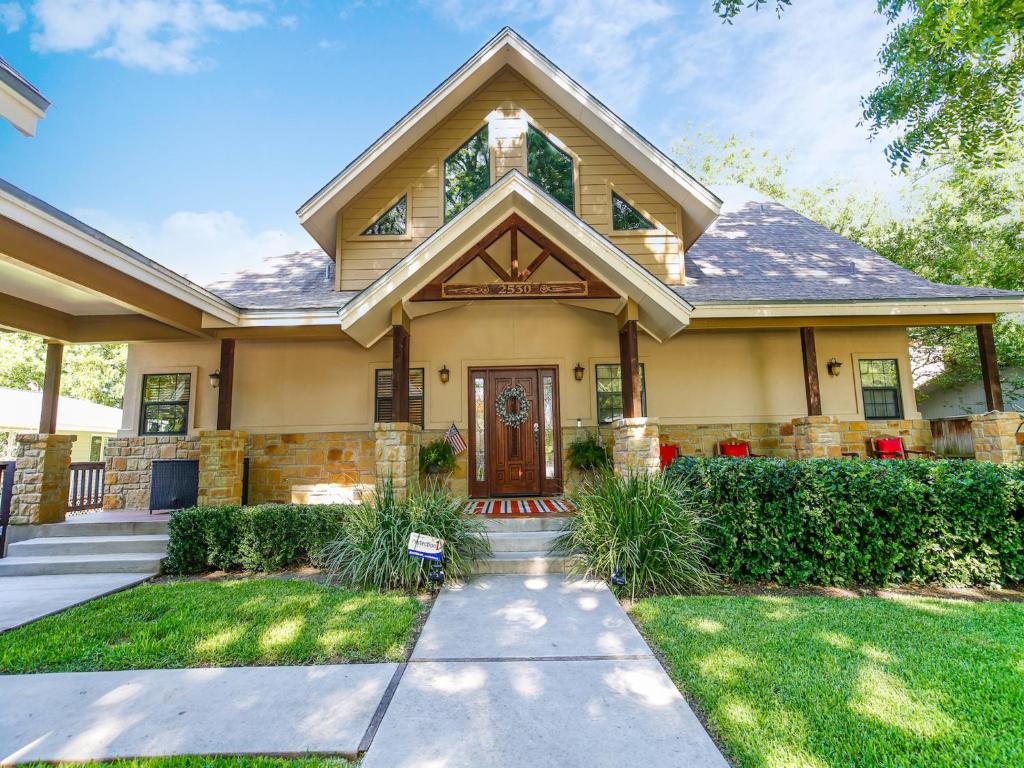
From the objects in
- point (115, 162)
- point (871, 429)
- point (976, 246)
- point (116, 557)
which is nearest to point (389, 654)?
point (116, 557)

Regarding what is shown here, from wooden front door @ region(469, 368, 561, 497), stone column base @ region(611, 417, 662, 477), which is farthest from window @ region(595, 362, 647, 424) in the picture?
stone column base @ region(611, 417, 662, 477)

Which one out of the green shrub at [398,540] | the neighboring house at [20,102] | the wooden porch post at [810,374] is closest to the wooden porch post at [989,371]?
the wooden porch post at [810,374]

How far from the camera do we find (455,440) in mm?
7609

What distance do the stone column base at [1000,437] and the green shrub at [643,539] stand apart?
212 inches

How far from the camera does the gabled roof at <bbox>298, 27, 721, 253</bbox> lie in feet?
24.3

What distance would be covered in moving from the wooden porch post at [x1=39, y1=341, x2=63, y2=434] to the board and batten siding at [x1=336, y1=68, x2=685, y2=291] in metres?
4.39

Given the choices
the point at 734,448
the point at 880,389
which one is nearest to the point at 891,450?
the point at 880,389

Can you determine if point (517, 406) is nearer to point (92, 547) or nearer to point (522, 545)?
point (522, 545)

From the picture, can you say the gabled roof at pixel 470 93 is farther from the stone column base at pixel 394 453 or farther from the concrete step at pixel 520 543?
the concrete step at pixel 520 543

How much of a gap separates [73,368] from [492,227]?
28556 mm

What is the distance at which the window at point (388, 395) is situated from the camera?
7973 millimetres

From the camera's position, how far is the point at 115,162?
16609 millimetres

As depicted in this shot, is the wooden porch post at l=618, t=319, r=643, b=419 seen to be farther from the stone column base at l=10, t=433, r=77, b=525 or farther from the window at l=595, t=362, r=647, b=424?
the stone column base at l=10, t=433, r=77, b=525

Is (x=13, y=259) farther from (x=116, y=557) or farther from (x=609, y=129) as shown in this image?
(x=609, y=129)
